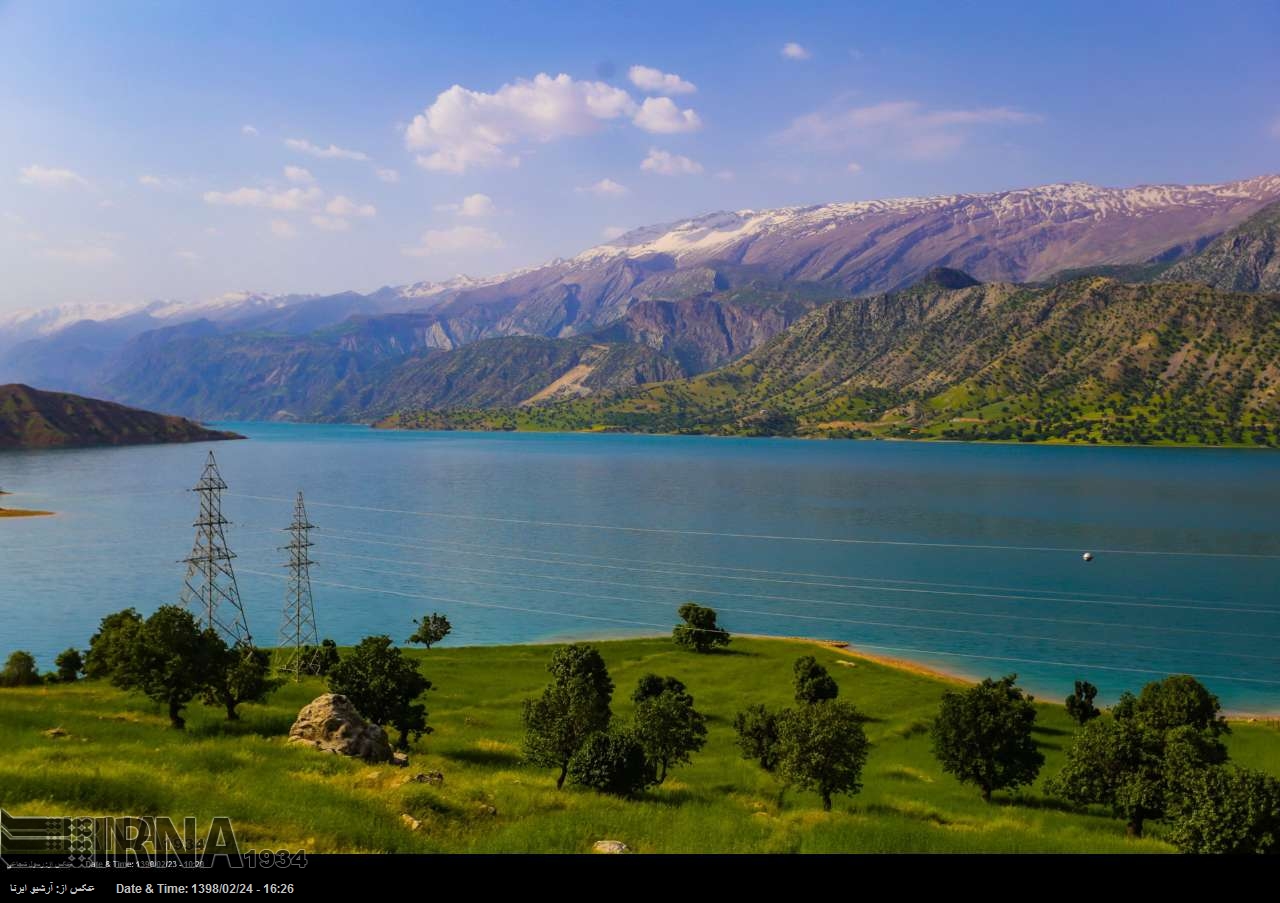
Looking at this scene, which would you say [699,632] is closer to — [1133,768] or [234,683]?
[1133,768]

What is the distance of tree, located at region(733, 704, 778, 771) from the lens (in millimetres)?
58719

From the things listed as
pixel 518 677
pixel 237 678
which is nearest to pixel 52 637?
pixel 518 677

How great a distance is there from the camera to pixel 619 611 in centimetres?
13750

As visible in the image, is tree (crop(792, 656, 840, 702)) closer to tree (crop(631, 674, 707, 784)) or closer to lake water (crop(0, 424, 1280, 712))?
tree (crop(631, 674, 707, 784))

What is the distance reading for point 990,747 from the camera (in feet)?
177

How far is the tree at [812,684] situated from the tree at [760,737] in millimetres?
17242

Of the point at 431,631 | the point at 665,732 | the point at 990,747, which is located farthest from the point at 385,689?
the point at 431,631

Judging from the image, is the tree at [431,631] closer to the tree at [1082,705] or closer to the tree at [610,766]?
the tree at [610,766]

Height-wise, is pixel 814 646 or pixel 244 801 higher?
pixel 244 801

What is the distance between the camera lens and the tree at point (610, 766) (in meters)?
40.2

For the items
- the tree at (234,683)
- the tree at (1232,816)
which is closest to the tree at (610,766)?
the tree at (234,683)

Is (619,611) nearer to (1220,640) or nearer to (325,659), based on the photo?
(325,659)
